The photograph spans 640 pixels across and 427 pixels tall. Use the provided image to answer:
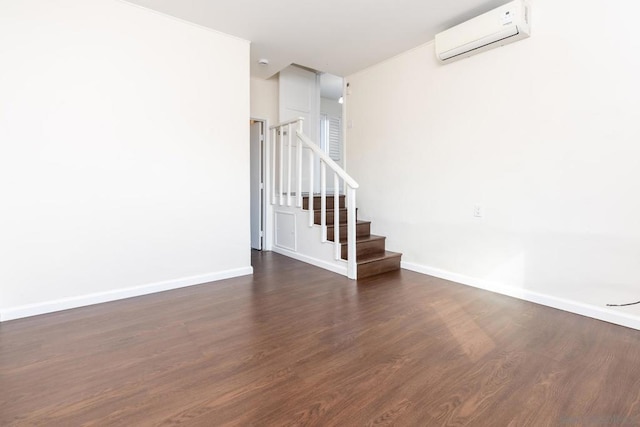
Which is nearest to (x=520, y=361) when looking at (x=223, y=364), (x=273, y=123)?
(x=223, y=364)

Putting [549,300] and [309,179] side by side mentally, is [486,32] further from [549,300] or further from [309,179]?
[309,179]

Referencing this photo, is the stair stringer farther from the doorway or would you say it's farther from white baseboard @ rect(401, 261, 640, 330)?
white baseboard @ rect(401, 261, 640, 330)

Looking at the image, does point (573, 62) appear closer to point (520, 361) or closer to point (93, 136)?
point (520, 361)

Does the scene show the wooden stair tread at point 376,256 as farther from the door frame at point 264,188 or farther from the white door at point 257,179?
the white door at point 257,179

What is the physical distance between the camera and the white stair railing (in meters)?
3.52

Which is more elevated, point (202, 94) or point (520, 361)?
point (202, 94)

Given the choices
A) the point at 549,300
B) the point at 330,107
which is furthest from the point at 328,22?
the point at 330,107

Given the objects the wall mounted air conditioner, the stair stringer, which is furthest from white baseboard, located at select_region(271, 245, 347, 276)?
the wall mounted air conditioner

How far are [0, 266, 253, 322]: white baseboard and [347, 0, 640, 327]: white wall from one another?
224 centimetres

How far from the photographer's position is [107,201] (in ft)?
9.21

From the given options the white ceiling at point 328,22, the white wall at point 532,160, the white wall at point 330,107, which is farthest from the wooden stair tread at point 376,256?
the white wall at point 330,107

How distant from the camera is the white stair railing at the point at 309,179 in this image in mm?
3516

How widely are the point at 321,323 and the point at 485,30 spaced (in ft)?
9.46

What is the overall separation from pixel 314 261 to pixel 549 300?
8.11ft
